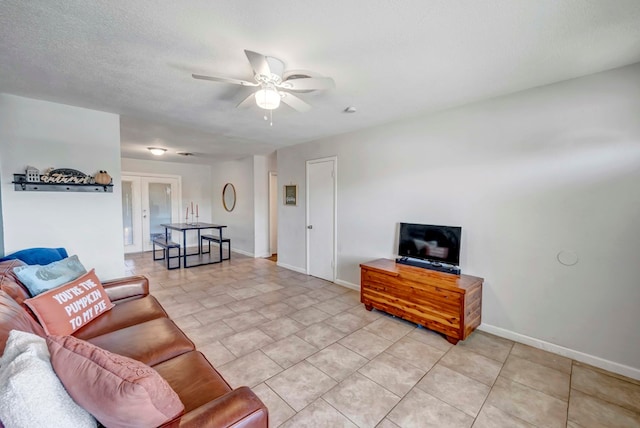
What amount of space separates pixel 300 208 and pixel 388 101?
104 inches

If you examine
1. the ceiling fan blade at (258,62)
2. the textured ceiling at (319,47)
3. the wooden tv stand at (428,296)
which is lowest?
the wooden tv stand at (428,296)

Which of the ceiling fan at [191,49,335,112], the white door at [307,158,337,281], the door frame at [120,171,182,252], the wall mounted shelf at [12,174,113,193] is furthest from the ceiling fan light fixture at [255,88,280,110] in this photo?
the door frame at [120,171,182,252]

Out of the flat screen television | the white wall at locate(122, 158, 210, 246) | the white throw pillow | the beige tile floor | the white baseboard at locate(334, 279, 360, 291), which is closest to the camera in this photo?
the white throw pillow

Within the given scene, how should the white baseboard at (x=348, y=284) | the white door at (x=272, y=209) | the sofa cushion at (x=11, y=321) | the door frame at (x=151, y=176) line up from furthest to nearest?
the door frame at (x=151, y=176) < the white door at (x=272, y=209) < the white baseboard at (x=348, y=284) < the sofa cushion at (x=11, y=321)

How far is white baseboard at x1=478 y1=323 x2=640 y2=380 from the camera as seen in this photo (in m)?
2.13

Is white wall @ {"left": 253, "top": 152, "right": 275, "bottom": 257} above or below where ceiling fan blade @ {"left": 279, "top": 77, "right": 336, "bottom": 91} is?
below

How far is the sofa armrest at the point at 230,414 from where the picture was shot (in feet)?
3.24

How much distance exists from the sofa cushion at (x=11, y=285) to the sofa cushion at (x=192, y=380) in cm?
Answer: 101

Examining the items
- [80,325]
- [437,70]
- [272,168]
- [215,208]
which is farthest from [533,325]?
[215,208]

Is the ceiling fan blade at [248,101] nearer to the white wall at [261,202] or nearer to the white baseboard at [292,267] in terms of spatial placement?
the white baseboard at [292,267]

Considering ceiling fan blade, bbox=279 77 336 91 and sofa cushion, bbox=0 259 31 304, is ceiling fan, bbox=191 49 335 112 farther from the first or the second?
sofa cushion, bbox=0 259 31 304

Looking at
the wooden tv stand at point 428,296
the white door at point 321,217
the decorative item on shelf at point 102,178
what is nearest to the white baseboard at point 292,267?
the white door at point 321,217

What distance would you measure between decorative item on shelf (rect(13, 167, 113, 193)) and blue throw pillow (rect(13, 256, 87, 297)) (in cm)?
120

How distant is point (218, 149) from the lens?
18.1 feet
